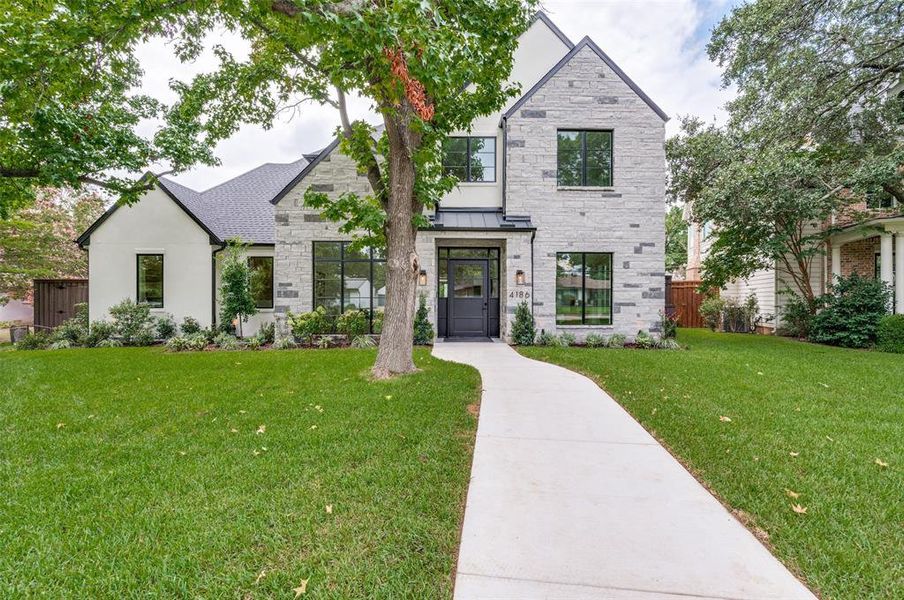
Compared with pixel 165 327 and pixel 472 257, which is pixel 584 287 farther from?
pixel 165 327

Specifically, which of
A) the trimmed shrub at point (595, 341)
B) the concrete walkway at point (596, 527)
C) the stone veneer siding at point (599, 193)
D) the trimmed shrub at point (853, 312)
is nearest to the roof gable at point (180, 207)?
the stone veneer siding at point (599, 193)

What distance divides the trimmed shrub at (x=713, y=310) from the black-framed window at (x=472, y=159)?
11073mm

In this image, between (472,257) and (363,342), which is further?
(472,257)

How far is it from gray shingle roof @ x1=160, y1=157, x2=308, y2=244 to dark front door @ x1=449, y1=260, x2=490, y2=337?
5273 millimetres

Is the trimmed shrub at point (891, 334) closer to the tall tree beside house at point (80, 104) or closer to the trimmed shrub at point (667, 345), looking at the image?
the trimmed shrub at point (667, 345)

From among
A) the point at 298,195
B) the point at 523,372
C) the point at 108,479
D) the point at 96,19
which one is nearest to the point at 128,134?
the point at 96,19

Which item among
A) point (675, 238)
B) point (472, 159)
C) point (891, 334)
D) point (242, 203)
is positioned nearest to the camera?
point (891, 334)

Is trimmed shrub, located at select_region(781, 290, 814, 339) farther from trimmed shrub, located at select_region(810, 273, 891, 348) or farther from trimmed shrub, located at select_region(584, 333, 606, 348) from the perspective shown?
trimmed shrub, located at select_region(584, 333, 606, 348)

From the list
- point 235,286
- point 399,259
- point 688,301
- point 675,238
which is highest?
point 675,238

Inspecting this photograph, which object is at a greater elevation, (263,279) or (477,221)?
(477,221)

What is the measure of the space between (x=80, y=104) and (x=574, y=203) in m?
11.5

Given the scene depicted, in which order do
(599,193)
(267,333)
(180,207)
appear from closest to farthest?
(599,193)
(267,333)
(180,207)

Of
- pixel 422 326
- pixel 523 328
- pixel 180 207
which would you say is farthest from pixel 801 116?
pixel 180 207

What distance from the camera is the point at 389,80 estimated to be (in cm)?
557
